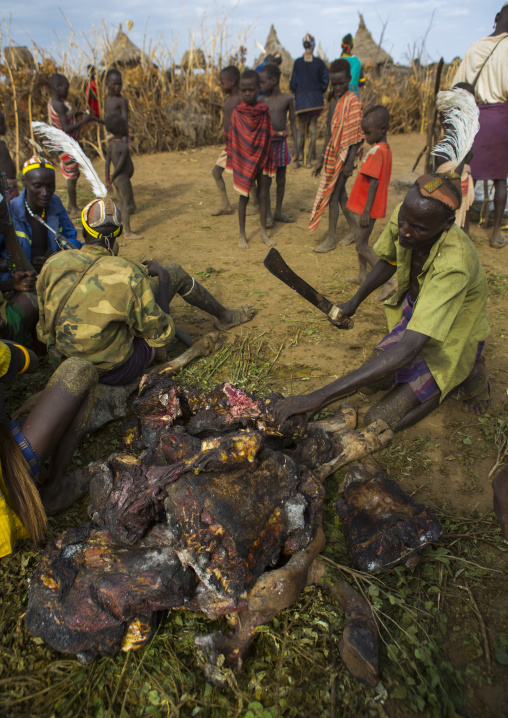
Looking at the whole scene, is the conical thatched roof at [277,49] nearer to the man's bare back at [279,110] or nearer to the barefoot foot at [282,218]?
the man's bare back at [279,110]

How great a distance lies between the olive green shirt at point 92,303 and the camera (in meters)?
2.52

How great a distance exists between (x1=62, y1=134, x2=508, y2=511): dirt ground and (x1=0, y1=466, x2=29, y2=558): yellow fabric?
1864 millimetres

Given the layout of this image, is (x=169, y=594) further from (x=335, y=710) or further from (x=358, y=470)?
(x=358, y=470)

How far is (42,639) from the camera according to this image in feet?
5.65

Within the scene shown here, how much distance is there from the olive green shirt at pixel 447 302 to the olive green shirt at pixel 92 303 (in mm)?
1571

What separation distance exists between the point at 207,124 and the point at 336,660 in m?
12.0

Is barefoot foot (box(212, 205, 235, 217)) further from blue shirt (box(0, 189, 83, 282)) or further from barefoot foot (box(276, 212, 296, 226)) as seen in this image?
blue shirt (box(0, 189, 83, 282))

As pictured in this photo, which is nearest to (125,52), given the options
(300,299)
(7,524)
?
(300,299)

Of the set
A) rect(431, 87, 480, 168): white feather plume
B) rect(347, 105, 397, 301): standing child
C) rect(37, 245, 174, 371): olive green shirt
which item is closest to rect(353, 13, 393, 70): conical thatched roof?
rect(347, 105, 397, 301): standing child

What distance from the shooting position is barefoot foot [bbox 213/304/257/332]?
3930mm

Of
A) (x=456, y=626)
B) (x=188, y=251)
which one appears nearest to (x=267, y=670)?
(x=456, y=626)

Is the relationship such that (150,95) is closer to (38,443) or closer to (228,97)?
(228,97)

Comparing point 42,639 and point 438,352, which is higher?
point 438,352

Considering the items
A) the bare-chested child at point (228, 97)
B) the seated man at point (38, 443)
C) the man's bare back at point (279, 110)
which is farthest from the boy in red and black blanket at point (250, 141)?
the seated man at point (38, 443)
